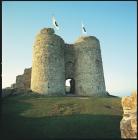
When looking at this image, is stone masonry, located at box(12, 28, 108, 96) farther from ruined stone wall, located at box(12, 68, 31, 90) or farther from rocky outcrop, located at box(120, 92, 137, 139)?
rocky outcrop, located at box(120, 92, 137, 139)

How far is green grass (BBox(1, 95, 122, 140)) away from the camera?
24.2 metres

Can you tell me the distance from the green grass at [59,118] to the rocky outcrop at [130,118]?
1649cm

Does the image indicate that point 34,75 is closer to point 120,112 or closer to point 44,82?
point 44,82

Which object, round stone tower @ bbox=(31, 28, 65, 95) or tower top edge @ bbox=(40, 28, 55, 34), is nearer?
round stone tower @ bbox=(31, 28, 65, 95)

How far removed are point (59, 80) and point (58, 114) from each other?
16.6 meters

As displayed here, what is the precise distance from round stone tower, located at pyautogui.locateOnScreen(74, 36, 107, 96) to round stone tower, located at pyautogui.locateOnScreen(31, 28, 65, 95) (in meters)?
2.98

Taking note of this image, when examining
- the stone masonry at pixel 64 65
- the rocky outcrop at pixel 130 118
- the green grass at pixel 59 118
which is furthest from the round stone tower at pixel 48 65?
the rocky outcrop at pixel 130 118

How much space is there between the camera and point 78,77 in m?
49.8

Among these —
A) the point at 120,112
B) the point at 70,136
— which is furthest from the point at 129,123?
the point at 120,112

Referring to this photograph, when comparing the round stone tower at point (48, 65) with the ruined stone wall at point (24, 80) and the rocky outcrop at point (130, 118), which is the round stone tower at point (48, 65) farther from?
the rocky outcrop at point (130, 118)

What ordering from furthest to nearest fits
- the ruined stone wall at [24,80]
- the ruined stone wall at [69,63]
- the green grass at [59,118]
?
the ruined stone wall at [24,80], the ruined stone wall at [69,63], the green grass at [59,118]

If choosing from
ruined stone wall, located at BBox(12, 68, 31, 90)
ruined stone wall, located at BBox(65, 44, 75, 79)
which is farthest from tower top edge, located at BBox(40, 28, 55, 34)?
ruined stone wall, located at BBox(12, 68, 31, 90)

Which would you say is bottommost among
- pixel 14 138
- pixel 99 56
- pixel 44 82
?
pixel 14 138

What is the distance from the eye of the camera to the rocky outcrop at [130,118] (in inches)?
254
